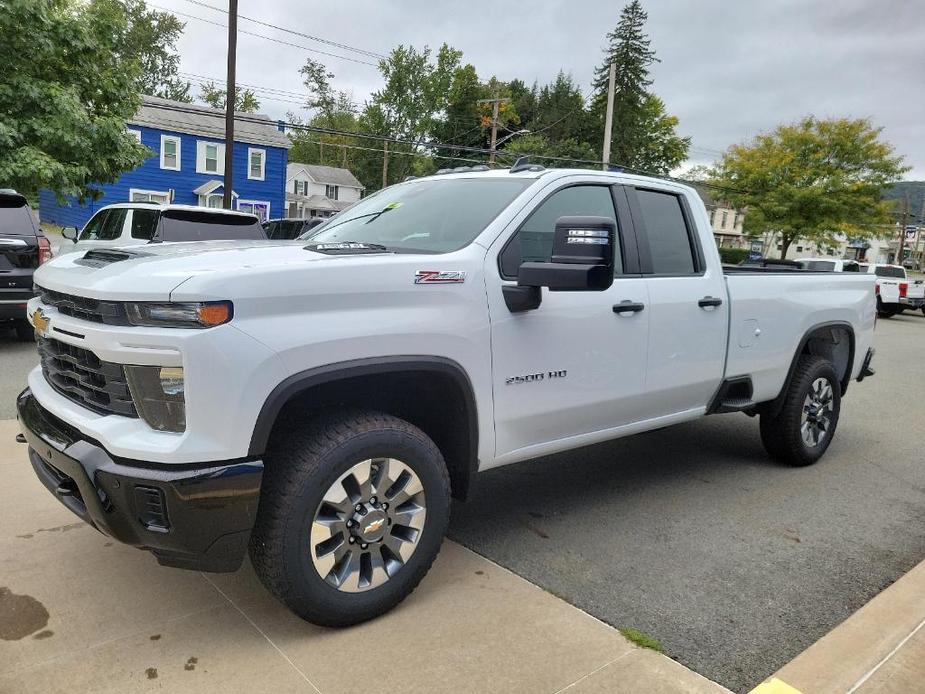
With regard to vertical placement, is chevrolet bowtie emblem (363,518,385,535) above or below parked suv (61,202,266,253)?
below

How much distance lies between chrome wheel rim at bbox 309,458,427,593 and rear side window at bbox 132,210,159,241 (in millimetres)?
7552

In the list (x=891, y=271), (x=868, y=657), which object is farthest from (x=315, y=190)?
(x=868, y=657)

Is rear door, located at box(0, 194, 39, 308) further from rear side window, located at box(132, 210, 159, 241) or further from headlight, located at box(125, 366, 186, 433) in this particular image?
headlight, located at box(125, 366, 186, 433)

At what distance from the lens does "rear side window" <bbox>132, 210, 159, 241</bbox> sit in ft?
30.9

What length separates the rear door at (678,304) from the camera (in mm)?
4031

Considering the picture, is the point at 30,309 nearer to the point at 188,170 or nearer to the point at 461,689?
the point at 461,689

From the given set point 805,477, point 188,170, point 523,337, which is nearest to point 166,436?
point 523,337

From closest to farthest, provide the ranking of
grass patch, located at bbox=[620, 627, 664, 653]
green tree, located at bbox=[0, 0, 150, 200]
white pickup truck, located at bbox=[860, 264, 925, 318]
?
1. grass patch, located at bbox=[620, 627, 664, 653]
2. green tree, located at bbox=[0, 0, 150, 200]
3. white pickup truck, located at bbox=[860, 264, 925, 318]

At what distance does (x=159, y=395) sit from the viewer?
8.20ft

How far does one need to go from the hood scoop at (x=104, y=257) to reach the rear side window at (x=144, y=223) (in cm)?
656

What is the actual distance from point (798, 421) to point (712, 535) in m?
1.58

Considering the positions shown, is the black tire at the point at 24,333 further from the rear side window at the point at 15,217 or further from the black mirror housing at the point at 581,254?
the black mirror housing at the point at 581,254

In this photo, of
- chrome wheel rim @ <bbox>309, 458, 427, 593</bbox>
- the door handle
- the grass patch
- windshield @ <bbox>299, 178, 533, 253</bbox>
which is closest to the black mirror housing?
windshield @ <bbox>299, 178, 533, 253</bbox>

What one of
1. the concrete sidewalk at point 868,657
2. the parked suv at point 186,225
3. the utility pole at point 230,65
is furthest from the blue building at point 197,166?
the concrete sidewalk at point 868,657
